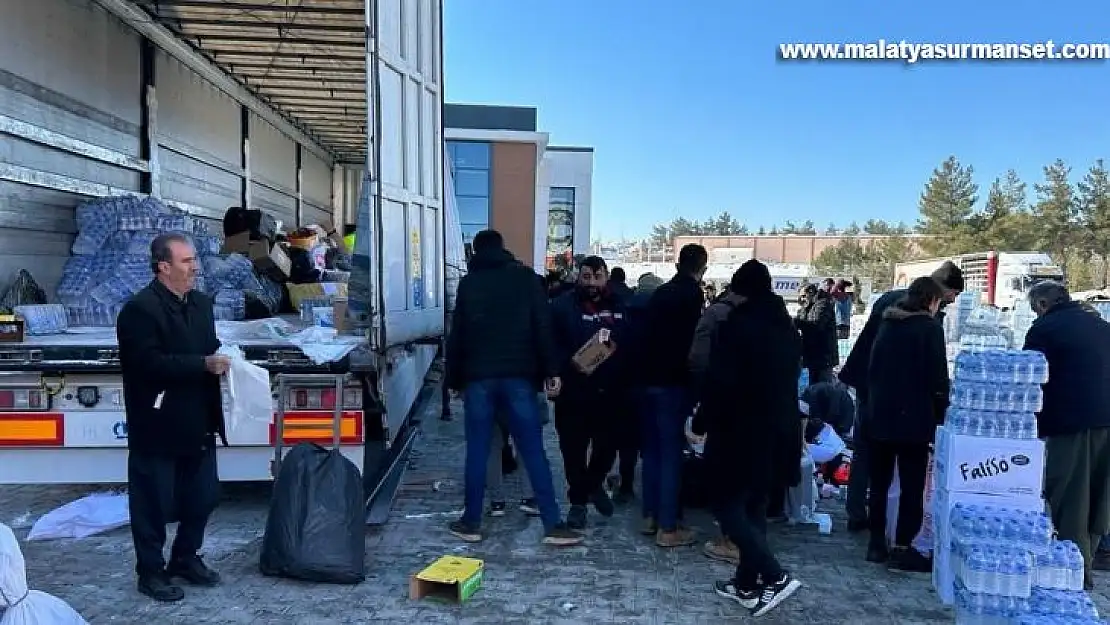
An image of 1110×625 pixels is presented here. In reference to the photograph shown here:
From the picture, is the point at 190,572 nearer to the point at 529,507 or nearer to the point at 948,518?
the point at 529,507

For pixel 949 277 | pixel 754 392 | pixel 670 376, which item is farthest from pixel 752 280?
pixel 949 277

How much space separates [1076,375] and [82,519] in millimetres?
5292

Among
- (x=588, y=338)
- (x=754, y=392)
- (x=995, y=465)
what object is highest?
(x=588, y=338)

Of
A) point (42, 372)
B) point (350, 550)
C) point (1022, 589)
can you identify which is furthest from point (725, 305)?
point (42, 372)

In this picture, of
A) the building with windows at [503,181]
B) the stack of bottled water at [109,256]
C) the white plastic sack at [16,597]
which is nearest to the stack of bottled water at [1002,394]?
the white plastic sack at [16,597]

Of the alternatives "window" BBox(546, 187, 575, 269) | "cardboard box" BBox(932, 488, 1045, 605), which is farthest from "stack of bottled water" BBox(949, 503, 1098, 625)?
"window" BBox(546, 187, 575, 269)

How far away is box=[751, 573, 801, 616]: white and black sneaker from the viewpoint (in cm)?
368

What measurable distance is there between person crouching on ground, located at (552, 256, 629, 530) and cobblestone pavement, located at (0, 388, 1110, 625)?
16.6 inches

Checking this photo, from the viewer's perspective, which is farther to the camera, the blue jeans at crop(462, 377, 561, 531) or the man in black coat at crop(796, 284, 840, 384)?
the man in black coat at crop(796, 284, 840, 384)

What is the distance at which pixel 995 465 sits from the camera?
369 centimetres

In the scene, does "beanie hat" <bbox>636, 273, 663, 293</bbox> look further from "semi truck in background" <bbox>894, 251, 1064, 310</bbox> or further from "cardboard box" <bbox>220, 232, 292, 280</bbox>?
"semi truck in background" <bbox>894, 251, 1064, 310</bbox>

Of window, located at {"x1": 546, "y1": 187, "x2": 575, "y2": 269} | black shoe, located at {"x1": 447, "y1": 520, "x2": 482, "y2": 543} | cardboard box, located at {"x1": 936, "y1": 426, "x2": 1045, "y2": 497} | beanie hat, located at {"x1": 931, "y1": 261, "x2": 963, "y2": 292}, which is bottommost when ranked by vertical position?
black shoe, located at {"x1": 447, "y1": 520, "x2": 482, "y2": 543}

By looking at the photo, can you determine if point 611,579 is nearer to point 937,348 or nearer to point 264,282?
point 937,348

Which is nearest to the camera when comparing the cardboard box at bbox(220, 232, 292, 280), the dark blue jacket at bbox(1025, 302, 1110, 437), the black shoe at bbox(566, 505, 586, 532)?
the dark blue jacket at bbox(1025, 302, 1110, 437)
